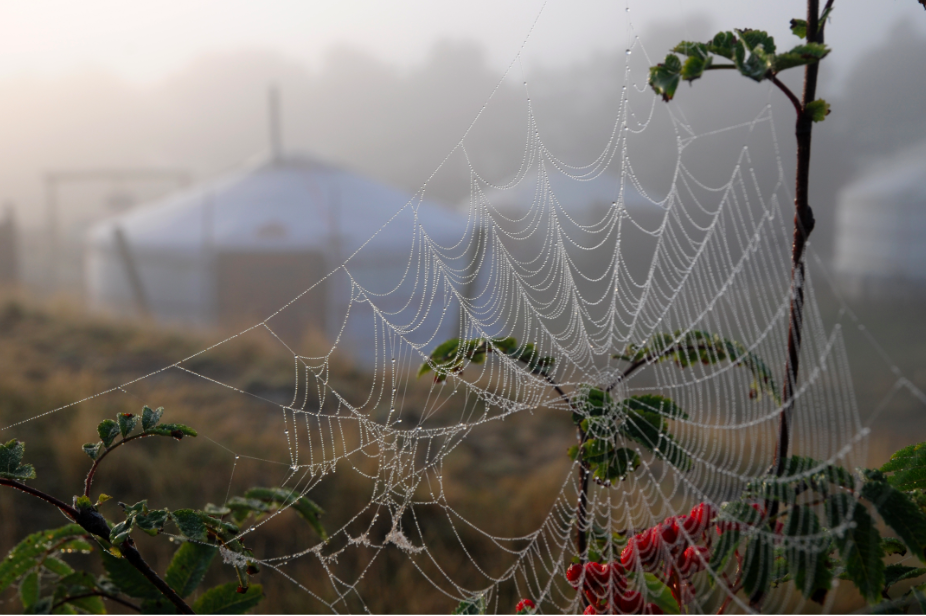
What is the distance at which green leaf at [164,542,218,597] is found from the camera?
129cm

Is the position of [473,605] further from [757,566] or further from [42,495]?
[42,495]

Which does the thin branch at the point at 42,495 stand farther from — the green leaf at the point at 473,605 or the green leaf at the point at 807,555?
the green leaf at the point at 807,555

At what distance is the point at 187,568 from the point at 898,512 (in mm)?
1201

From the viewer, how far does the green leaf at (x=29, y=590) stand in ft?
3.48

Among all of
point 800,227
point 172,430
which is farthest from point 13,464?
point 800,227

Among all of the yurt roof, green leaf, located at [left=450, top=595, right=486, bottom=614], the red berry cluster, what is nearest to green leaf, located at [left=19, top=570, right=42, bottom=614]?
green leaf, located at [left=450, top=595, right=486, bottom=614]

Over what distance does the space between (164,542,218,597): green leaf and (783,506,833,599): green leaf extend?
1012 millimetres

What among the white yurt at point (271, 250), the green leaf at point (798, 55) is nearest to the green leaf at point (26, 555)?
the green leaf at point (798, 55)

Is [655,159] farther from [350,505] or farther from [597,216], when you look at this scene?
[350,505]

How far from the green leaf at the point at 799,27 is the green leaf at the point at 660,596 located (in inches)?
35.0

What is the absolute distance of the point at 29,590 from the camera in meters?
1.08

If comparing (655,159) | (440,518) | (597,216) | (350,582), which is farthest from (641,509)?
(655,159)

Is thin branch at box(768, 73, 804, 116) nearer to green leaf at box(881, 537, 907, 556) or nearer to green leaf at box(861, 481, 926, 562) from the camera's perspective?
green leaf at box(861, 481, 926, 562)

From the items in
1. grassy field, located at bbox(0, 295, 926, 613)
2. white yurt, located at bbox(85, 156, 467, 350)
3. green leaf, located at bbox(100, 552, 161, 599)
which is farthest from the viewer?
white yurt, located at bbox(85, 156, 467, 350)
